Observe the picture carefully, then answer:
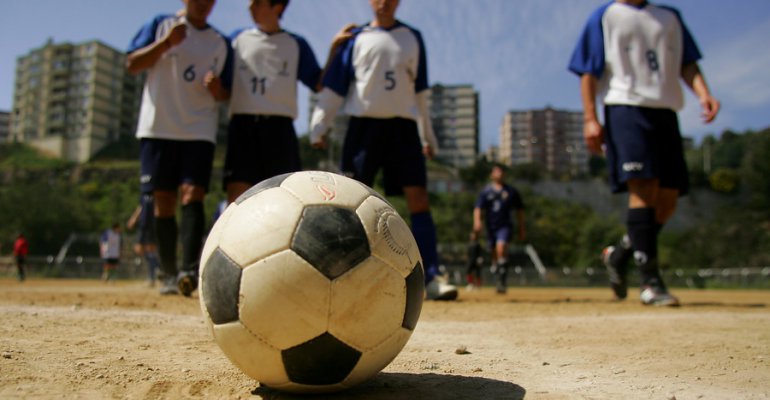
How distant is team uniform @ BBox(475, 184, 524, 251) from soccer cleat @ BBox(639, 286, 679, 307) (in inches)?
168

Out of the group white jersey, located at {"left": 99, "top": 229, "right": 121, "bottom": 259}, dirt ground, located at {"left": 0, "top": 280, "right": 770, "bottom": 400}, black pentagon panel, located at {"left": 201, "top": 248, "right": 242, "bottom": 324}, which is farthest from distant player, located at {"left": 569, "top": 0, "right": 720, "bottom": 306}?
white jersey, located at {"left": 99, "top": 229, "right": 121, "bottom": 259}

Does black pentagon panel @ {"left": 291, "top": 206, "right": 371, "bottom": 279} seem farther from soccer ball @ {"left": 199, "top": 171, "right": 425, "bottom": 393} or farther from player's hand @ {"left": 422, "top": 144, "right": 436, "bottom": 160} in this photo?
player's hand @ {"left": 422, "top": 144, "right": 436, "bottom": 160}

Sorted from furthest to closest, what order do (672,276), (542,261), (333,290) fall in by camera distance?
(542,261), (672,276), (333,290)

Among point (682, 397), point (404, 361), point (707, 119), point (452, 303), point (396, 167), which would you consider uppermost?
point (707, 119)

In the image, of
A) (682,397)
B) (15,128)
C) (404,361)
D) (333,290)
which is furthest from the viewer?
(15,128)

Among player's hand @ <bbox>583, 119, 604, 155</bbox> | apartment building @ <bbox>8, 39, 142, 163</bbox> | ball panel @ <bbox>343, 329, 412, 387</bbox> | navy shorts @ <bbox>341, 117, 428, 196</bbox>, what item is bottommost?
ball panel @ <bbox>343, 329, 412, 387</bbox>

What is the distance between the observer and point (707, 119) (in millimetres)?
4742

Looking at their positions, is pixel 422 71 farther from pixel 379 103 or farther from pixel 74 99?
pixel 74 99

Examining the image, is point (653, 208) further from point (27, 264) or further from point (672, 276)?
point (27, 264)

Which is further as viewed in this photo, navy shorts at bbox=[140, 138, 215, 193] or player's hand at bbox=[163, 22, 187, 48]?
navy shorts at bbox=[140, 138, 215, 193]

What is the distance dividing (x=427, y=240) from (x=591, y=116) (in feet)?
5.63

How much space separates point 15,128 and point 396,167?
327 feet

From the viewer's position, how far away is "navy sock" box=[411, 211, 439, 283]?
5.05 meters

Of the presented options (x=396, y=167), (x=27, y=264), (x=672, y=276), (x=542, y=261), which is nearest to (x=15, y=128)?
(x=27, y=264)
